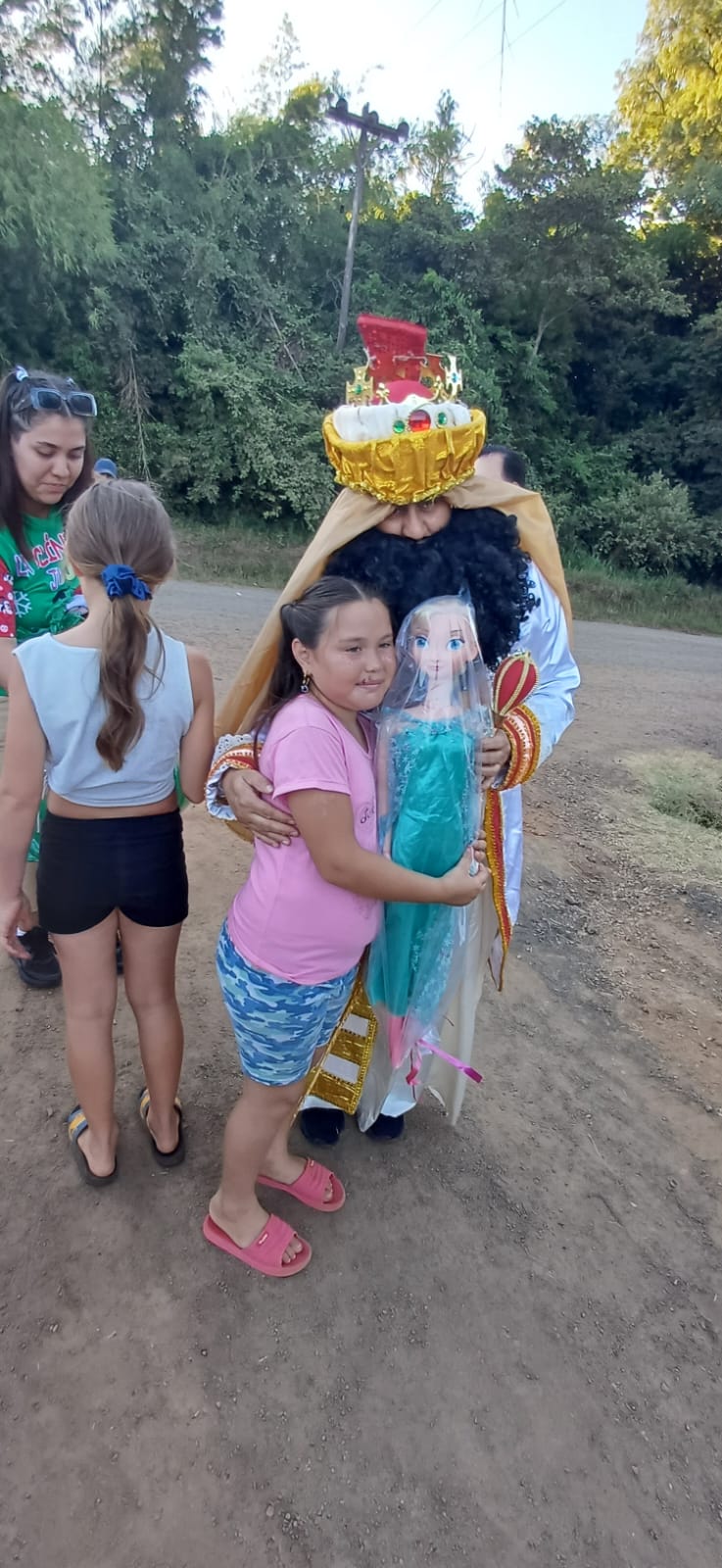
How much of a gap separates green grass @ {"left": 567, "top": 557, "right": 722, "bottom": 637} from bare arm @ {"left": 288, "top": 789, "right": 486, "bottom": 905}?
1230cm

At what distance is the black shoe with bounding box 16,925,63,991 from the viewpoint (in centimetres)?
282

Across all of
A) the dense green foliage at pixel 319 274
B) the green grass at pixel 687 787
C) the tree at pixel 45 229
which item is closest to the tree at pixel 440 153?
the dense green foliage at pixel 319 274

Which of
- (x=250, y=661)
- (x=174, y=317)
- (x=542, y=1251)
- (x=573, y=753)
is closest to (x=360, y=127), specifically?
(x=174, y=317)

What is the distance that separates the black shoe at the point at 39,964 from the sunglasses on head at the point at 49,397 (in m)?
1.61

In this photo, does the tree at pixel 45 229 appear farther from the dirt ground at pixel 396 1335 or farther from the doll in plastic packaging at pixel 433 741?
the doll in plastic packaging at pixel 433 741

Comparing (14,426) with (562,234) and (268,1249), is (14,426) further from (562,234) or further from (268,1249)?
(562,234)

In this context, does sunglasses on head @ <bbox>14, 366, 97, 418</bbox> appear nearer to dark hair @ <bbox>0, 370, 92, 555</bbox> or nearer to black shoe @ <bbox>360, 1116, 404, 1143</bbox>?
dark hair @ <bbox>0, 370, 92, 555</bbox>

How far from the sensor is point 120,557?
164cm

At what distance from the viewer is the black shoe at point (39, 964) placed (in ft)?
9.24

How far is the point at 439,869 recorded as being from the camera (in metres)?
1.75

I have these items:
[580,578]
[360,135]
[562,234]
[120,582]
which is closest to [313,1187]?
[120,582]

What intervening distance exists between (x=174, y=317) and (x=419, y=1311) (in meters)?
15.3

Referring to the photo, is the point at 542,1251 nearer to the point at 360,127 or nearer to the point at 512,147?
the point at 360,127

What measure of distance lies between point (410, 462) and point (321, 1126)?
70.8 inches
